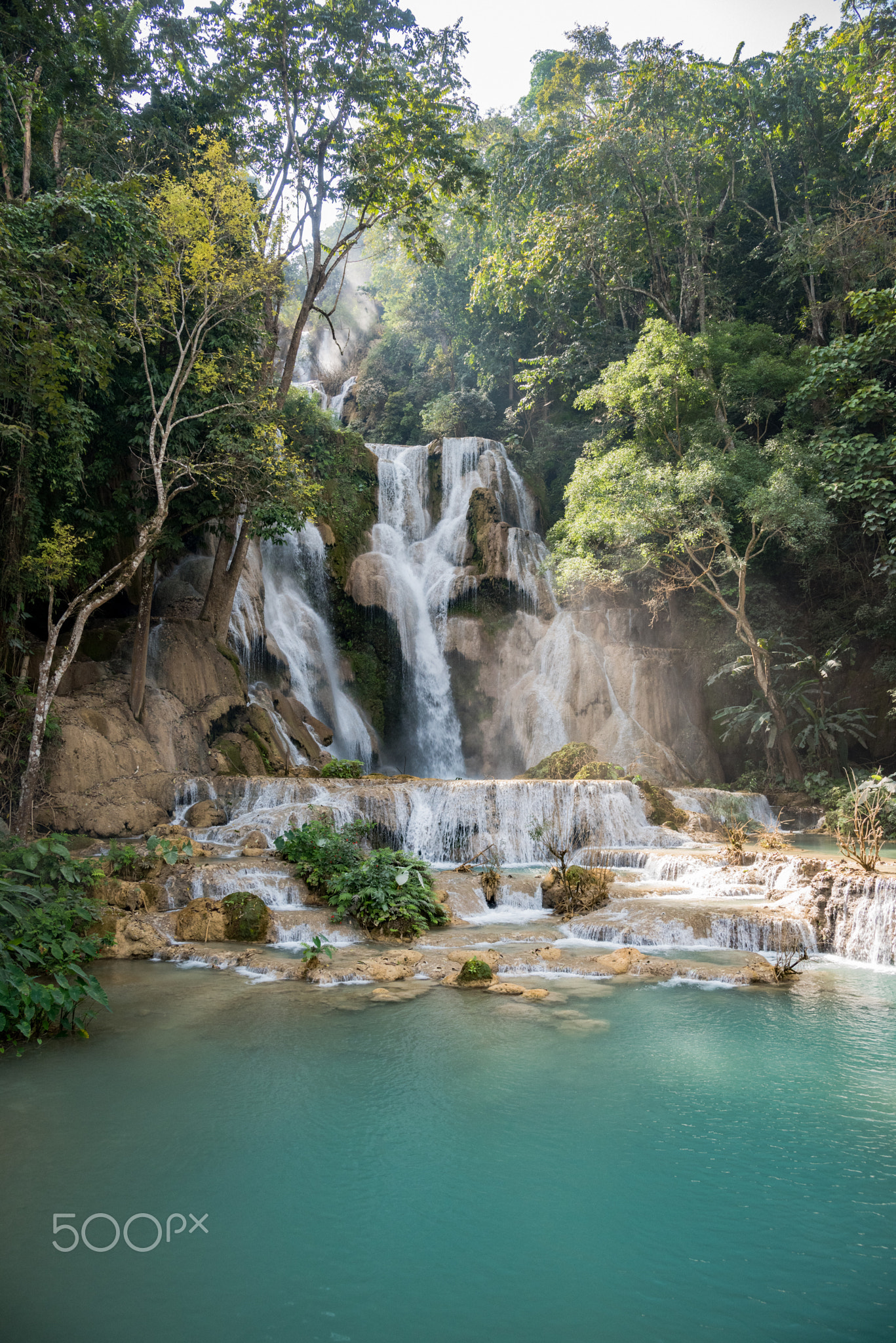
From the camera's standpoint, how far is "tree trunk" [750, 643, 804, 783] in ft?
53.8

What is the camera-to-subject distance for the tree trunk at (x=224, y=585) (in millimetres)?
14906

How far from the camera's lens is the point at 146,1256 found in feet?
10.6

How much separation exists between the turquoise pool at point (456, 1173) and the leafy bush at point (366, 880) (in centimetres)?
223

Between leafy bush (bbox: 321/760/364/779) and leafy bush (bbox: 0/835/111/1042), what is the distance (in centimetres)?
815

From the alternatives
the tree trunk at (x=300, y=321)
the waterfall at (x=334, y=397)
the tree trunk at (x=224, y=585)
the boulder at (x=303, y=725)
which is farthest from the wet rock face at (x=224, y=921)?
the waterfall at (x=334, y=397)

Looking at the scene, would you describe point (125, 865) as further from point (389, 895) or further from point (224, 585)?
point (224, 585)

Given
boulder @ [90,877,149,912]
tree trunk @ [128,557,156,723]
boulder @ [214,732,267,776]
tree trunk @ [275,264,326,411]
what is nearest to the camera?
boulder @ [90,877,149,912]

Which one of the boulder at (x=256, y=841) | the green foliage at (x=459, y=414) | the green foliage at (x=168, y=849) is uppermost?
the green foliage at (x=459, y=414)

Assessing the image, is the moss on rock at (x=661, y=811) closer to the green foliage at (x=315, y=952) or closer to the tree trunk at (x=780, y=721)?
the tree trunk at (x=780, y=721)

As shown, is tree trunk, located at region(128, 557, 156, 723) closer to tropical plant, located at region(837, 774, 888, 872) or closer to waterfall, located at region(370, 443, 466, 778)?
waterfall, located at region(370, 443, 466, 778)

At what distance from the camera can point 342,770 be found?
47.5 ft

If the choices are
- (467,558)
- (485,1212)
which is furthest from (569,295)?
(485,1212)

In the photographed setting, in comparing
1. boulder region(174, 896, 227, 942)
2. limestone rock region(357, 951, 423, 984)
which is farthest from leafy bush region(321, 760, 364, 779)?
limestone rock region(357, 951, 423, 984)

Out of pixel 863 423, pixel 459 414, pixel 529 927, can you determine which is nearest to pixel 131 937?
pixel 529 927
